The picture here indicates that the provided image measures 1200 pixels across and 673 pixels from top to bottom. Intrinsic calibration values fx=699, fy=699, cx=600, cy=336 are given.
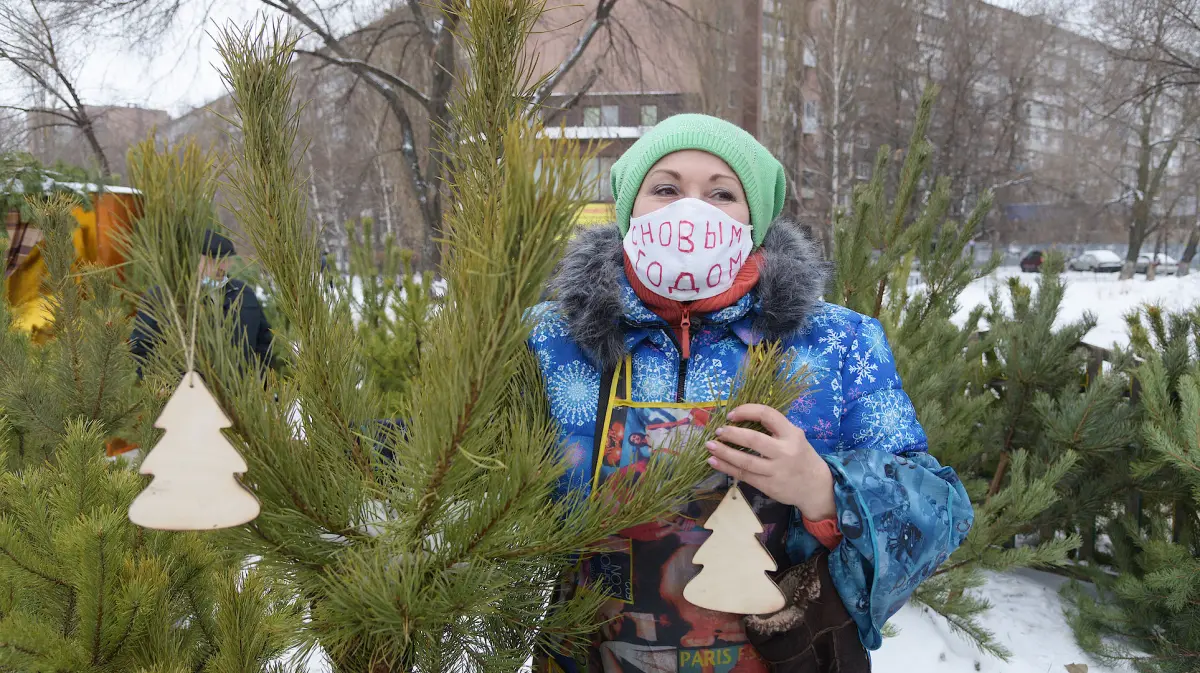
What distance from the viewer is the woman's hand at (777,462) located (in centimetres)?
88

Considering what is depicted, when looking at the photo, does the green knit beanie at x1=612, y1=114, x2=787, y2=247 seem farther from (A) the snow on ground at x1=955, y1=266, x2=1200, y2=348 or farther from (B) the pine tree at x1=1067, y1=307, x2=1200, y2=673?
(A) the snow on ground at x1=955, y1=266, x2=1200, y2=348

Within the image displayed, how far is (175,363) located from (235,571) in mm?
571

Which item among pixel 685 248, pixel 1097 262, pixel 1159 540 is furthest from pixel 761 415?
pixel 1097 262

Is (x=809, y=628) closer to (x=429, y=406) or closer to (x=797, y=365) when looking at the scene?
(x=797, y=365)

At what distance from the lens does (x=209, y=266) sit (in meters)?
0.69

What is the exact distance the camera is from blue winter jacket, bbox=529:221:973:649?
125cm

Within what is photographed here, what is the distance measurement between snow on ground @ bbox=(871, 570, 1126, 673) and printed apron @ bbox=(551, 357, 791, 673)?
235 cm

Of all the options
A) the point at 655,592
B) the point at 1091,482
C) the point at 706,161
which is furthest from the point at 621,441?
the point at 1091,482

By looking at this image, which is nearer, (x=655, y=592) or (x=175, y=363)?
(x=175, y=363)

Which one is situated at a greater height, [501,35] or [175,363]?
[501,35]

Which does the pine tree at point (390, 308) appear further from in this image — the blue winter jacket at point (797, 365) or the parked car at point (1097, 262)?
the parked car at point (1097, 262)

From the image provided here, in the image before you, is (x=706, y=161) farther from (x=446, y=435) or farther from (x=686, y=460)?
(x=446, y=435)

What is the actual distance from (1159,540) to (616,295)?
3330mm

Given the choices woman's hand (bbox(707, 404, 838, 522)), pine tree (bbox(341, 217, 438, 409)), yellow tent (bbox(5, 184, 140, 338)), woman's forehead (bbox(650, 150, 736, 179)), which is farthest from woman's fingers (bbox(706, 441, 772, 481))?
pine tree (bbox(341, 217, 438, 409))
